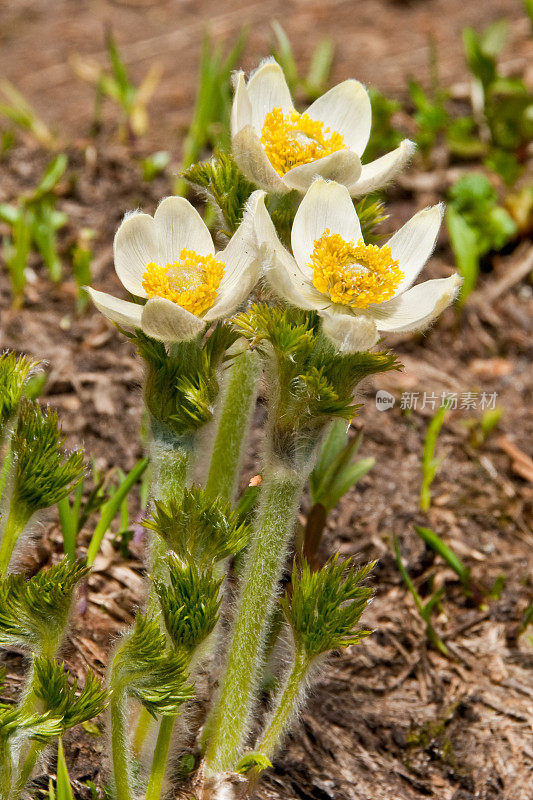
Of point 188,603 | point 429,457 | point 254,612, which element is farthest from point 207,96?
point 188,603

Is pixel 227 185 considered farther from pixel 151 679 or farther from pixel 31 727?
pixel 31 727

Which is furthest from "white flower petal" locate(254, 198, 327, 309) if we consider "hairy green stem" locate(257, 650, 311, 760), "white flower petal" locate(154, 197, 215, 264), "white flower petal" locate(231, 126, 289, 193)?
"hairy green stem" locate(257, 650, 311, 760)

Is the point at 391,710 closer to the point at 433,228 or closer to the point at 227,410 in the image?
the point at 227,410

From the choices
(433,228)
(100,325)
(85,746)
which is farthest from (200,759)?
(100,325)

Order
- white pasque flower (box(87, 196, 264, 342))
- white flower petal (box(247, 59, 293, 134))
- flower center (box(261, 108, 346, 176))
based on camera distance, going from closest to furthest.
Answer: white pasque flower (box(87, 196, 264, 342)) < flower center (box(261, 108, 346, 176)) < white flower petal (box(247, 59, 293, 134))

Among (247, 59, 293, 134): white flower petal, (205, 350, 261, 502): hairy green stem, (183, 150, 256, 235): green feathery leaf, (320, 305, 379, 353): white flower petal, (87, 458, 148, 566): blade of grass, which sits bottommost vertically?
(87, 458, 148, 566): blade of grass

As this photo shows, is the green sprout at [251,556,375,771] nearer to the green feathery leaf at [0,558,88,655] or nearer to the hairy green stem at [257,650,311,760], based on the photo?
the hairy green stem at [257,650,311,760]
